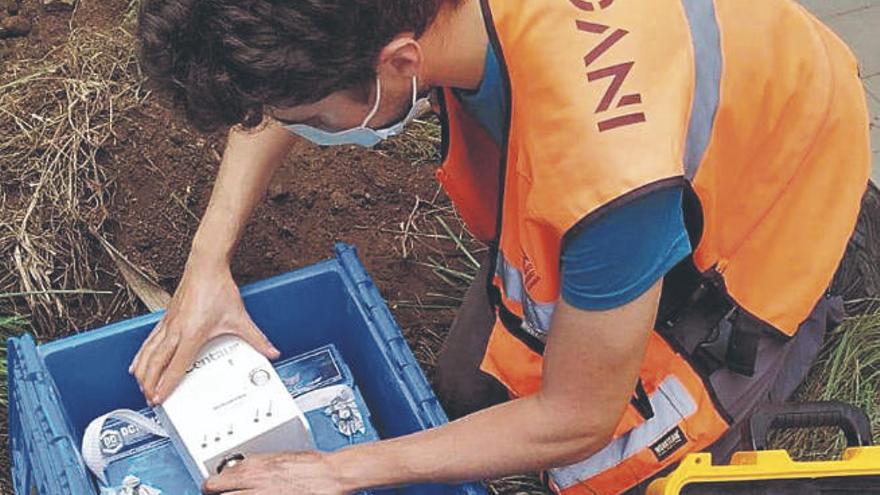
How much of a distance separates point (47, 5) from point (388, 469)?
1.45 metres

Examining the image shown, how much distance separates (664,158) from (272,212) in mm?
1113

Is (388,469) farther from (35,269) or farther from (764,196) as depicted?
→ (35,269)

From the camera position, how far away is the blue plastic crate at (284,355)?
4.89 feet

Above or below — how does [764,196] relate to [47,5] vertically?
below

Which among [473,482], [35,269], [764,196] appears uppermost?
[35,269]

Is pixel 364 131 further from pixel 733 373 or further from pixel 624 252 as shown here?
pixel 733 373

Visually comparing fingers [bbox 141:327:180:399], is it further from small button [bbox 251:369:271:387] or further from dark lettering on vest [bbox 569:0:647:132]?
dark lettering on vest [bbox 569:0:647:132]

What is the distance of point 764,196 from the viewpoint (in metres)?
1.32

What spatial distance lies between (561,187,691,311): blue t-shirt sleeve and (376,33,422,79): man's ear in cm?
23

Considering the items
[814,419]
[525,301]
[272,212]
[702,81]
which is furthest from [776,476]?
[272,212]

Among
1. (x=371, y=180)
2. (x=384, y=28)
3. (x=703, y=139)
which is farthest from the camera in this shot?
(x=371, y=180)

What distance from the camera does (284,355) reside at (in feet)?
5.90

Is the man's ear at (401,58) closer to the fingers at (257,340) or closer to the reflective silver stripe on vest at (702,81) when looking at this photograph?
the reflective silver stripe on vest at (702,81)

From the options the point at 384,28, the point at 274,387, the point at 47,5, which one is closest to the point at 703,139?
the point at 384,28
